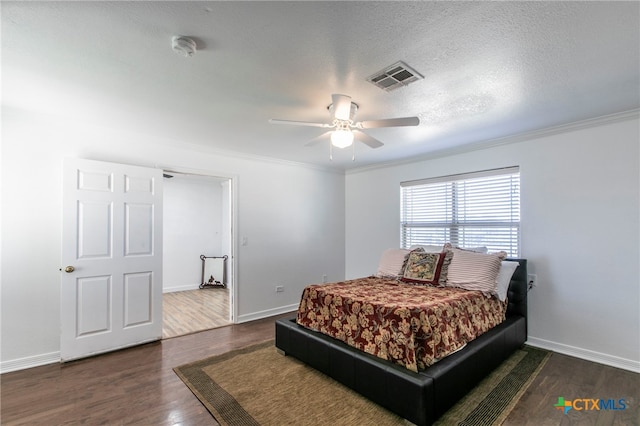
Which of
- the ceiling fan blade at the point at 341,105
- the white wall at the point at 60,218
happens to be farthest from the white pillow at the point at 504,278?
the white wall at the point at 60,218

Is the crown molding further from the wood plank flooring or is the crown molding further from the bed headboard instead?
the wood plank flooring

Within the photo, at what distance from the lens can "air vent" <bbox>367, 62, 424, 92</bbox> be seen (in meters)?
1.99

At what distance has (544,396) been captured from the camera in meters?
2.34

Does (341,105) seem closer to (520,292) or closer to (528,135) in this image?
(528,135)

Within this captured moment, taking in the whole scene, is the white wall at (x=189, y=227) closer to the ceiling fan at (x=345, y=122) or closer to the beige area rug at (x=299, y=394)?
the beige area rug at (x=299, y=394)

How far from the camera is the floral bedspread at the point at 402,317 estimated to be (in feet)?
7.06

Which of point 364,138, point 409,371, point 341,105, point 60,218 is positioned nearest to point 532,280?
point 409,371

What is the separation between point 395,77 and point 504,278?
2.40 meters

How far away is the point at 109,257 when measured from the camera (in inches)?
127

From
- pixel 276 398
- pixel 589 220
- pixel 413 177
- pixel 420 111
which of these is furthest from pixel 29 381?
pixel 589 220

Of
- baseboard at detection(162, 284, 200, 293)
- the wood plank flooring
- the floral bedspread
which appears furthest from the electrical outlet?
baseboard at detection(162, 284, 200, 293)

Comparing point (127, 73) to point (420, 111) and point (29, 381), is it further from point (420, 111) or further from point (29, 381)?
point (29, 381)

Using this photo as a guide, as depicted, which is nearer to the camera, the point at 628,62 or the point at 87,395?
the point at 628,62

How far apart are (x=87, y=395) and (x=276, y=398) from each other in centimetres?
153
